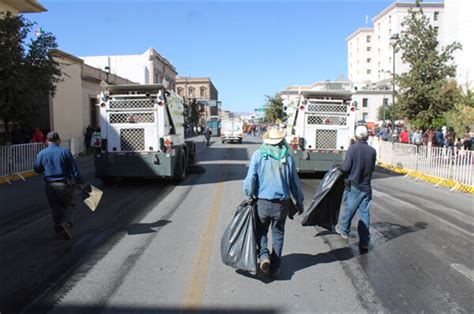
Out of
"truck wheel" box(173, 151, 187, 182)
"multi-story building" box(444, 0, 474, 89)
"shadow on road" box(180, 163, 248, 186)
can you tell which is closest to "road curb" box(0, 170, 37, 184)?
"truck wheel" box(173, 151, 187, 182)

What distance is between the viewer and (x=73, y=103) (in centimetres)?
3050

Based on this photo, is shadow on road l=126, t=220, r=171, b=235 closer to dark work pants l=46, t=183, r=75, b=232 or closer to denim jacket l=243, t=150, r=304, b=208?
dark work pants l=46, t=183, r=75, b=232

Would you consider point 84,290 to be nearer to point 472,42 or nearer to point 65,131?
point 65,131

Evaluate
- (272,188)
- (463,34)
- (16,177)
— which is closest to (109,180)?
(16,177)

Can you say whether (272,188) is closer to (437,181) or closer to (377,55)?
(437,181)

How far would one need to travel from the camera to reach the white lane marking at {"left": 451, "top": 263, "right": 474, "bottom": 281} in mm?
5482

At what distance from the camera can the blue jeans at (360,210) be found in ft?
21.1

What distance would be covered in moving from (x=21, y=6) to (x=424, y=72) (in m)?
22.2

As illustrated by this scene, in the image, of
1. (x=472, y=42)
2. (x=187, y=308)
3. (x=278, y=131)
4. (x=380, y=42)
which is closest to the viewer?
(x=187, y=308)

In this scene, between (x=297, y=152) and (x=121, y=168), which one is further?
(x=297, y=152)

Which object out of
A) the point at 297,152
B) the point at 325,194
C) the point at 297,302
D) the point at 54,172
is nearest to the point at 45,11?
the point at 297,152

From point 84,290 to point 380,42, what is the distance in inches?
3861

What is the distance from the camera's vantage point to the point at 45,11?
1110 inches

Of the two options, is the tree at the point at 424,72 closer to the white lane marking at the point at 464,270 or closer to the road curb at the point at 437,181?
the road curb at the point at 437,181
